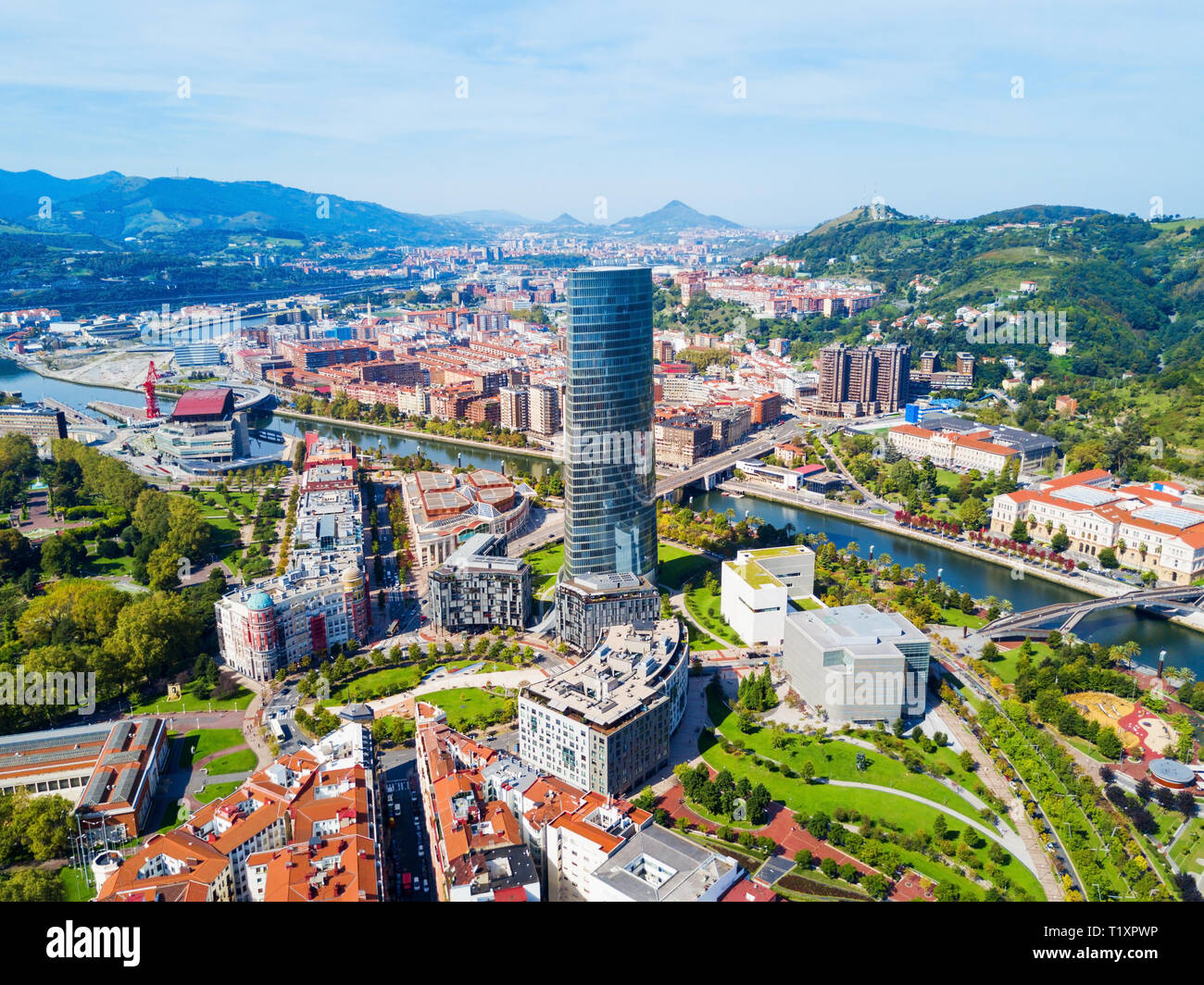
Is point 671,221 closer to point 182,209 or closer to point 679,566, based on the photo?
point 182,209

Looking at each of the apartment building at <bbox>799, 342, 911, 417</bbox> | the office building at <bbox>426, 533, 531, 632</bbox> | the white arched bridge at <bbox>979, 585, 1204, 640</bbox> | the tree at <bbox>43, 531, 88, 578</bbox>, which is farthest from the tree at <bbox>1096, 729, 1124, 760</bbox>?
the apartment building at <bbox>799, 342, 911, 417</bbox>

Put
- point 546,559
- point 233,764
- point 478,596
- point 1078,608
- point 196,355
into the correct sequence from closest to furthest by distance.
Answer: point 233,764, point 478,596, point 1078,608, point 546,559, point 196,355

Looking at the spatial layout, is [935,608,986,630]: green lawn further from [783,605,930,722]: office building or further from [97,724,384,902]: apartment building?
[97,724,384,902]: apartment building

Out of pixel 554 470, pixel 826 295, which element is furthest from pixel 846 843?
pixel 826 295

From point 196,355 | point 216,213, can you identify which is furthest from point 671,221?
point 196,355

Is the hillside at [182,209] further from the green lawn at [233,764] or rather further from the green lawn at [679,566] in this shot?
the green lawn at [233,764]

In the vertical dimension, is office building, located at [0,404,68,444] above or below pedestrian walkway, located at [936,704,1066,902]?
above
